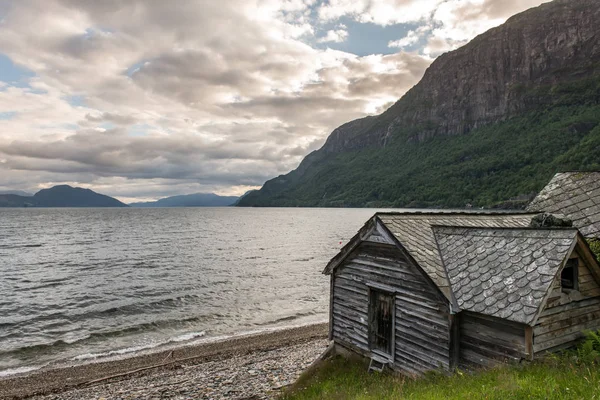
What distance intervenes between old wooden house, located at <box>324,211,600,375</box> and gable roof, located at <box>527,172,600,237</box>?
368cm

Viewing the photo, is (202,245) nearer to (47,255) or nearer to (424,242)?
(47,255)

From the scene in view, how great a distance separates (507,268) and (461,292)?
149 centimetres

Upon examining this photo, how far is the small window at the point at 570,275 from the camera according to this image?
10.5 metres

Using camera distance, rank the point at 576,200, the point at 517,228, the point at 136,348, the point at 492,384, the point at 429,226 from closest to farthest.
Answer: the point at 492,384 → the point at 517,228 → the point at 429,226 → the point at 576,200 → the point at 136,348

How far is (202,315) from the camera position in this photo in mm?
31062

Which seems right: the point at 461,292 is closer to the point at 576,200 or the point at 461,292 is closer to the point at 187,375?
the point at 576,200

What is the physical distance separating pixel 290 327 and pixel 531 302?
2269 centimetres

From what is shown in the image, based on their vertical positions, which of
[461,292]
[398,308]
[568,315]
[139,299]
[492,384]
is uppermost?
[461,292]

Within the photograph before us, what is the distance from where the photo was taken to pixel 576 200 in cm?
1695

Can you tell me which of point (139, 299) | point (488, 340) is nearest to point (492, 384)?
point (488, 340)

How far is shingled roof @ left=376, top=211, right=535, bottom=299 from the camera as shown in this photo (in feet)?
37.9

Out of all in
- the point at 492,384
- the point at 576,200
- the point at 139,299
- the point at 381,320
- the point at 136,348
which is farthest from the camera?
the point at 139,299

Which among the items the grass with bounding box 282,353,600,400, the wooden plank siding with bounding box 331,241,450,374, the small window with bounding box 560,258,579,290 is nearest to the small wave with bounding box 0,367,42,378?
the grass with bounding box 282,353,600,400

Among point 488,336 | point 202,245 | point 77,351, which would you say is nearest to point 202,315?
point 77,351
